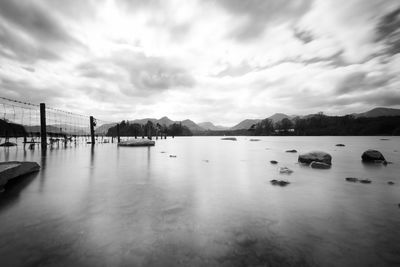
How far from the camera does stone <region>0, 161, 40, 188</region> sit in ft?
18.8

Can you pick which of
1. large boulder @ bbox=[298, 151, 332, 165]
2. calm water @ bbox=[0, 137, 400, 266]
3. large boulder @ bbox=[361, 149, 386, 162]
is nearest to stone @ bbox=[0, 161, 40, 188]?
calm water @ bbox=[0, 137, 400, 266]

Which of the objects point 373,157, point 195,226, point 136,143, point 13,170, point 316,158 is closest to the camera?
point 195,226

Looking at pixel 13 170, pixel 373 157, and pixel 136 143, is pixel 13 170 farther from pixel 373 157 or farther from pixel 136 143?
pixel 136 143

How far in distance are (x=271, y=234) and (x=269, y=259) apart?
83cm

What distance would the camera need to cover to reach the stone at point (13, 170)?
5.73 metres

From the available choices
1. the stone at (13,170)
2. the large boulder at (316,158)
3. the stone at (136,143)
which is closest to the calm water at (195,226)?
the stone at (13,170)

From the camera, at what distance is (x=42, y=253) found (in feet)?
8.82

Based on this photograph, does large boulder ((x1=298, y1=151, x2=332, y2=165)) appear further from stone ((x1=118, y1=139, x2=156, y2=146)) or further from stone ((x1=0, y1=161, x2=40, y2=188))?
stone ((x1=118, y1=139, x2=156, y2=146))

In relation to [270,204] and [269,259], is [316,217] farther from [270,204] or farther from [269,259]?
[269,259]

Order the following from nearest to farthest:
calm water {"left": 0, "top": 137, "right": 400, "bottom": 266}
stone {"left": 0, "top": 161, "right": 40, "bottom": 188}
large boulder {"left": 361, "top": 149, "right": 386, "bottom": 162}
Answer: calm water {"left": 0, "top": 137, "right": 400, "bottom": 266} → stone {"left": 0, "top": 161, "right": 40, "bottom": 188} → large boulder {"left": 361, "top": 149, "right": 386, "bottom": 162}

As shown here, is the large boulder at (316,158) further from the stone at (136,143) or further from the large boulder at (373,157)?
the stone at (136,143)

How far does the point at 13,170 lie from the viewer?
637 cm

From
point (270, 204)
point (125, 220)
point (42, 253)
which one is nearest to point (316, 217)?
point (270, 204)

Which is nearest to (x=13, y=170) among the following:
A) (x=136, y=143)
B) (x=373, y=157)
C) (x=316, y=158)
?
(x=316, y=158)
